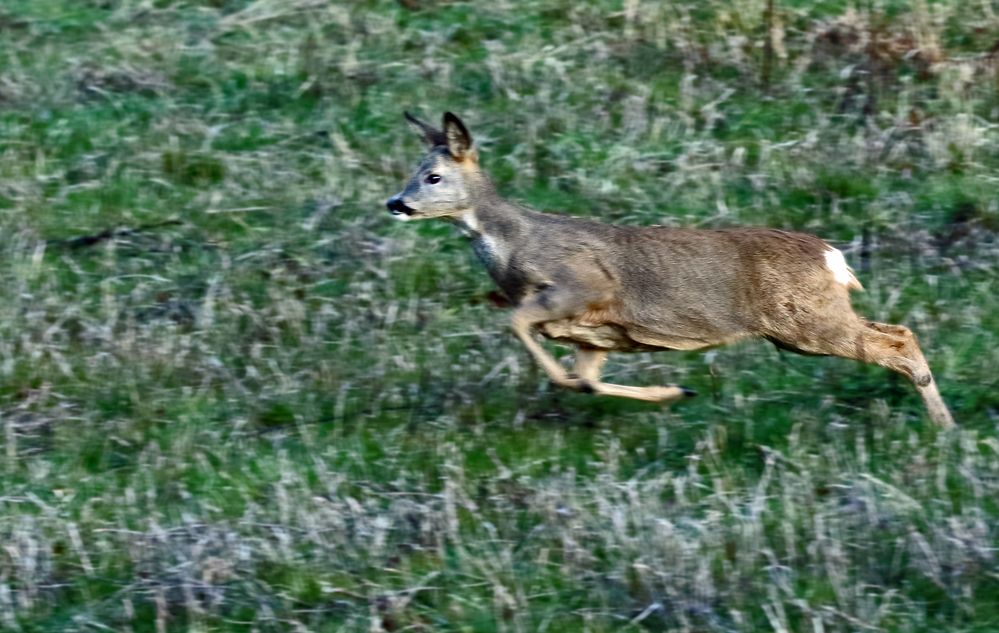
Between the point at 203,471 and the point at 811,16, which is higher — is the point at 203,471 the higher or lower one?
the lower one

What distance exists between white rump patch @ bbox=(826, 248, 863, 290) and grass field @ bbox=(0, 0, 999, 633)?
1.56 feet

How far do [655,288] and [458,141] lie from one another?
1.13 metres

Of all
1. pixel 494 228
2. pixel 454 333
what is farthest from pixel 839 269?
pixel 454 333

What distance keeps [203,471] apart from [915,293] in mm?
3635

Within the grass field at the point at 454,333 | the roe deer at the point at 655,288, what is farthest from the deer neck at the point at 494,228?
the grass field at the point at 454,333

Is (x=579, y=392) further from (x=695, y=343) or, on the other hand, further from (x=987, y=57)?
(x=987, y=57)

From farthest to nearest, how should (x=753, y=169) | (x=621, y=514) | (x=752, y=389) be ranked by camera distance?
(x=753, y=169) < (x=752, y=389) < (x=621, y=514)

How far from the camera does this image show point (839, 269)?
8.03 metres

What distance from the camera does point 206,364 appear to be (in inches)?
340

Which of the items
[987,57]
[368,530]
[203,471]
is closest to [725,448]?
[368,530]

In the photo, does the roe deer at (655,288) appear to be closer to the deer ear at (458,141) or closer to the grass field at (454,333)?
the deer ear at (458,141)

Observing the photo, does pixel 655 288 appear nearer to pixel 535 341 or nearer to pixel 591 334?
pixel 591 334

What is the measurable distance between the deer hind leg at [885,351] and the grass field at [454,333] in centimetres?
14

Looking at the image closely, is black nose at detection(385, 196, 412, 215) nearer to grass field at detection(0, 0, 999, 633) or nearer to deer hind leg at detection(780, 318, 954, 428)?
grass field at detection(0, 0, 999, 633)
